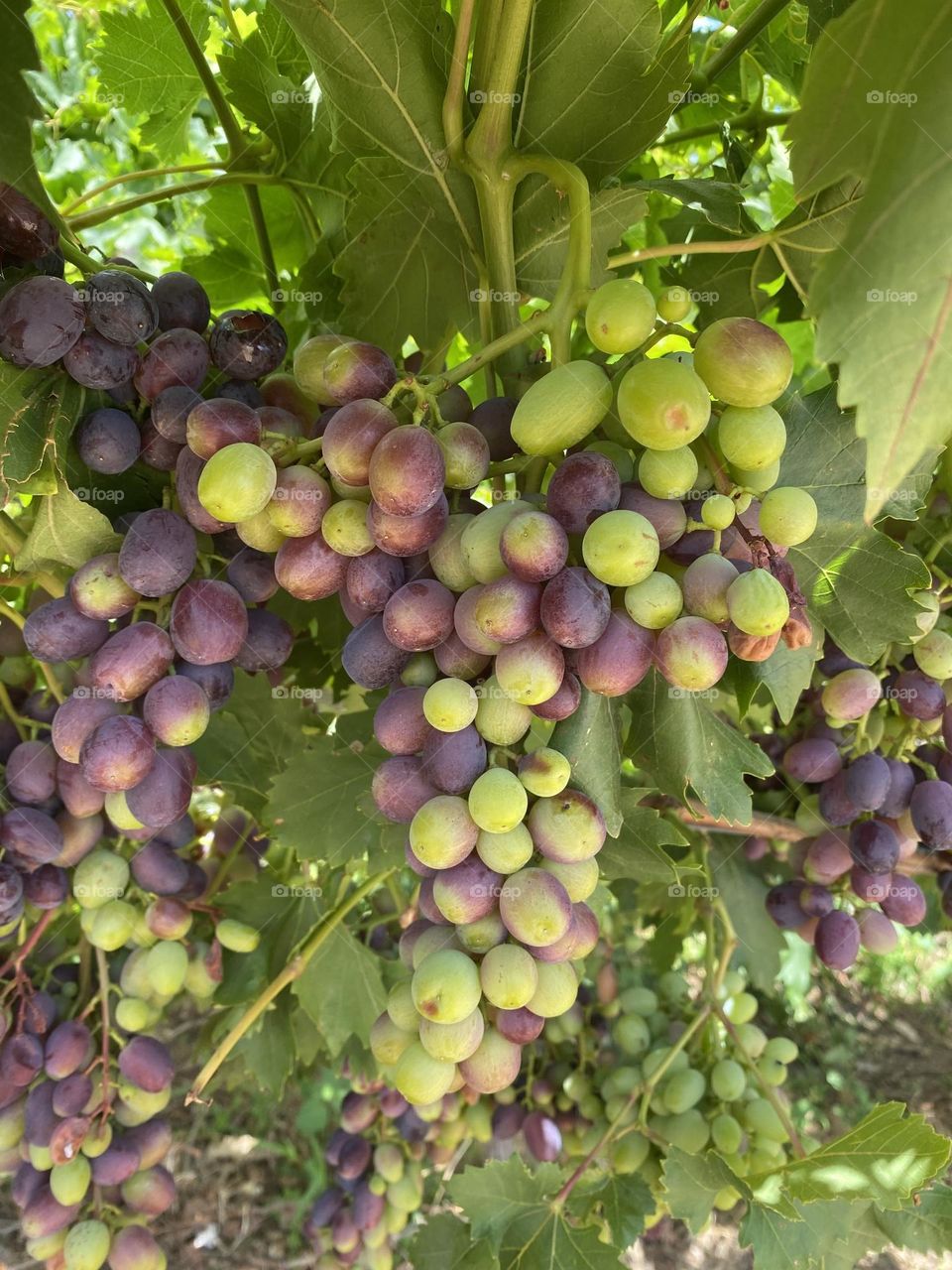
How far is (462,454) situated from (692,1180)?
3.30ft

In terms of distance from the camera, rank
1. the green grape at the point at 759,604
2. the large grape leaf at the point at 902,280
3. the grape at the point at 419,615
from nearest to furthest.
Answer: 1. the large grape leaf at the point at 902,280
2. the green grape at the point at 759,604
3. the grape at the point at 419,615

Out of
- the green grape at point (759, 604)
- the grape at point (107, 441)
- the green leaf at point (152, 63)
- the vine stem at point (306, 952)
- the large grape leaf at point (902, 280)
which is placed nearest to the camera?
the large grape leaf at point (902, 280)

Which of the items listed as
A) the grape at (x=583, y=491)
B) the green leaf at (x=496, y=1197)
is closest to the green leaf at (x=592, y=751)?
the grape at (x=583, y=491)

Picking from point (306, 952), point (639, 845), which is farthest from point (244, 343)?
point (306, 952)

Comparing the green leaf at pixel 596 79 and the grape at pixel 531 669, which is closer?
the grape at pixel 531 669

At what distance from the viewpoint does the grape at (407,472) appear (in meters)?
0.66

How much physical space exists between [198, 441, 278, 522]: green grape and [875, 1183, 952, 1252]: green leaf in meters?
1.15

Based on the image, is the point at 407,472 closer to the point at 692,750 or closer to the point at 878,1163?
the point at 692,750

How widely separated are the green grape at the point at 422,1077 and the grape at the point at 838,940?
67cm

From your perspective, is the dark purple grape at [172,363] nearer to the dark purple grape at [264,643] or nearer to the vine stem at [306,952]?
the dark purple grape at [264,643]

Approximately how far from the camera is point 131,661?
0.82m

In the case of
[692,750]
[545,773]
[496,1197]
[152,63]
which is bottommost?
[496,1197]

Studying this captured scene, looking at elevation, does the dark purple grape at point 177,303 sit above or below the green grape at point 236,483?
above

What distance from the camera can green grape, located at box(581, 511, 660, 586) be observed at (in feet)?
2.11
